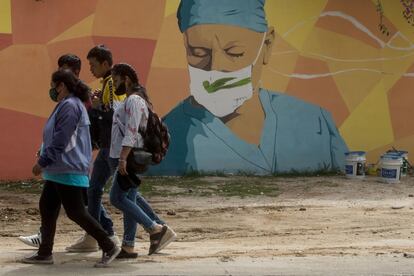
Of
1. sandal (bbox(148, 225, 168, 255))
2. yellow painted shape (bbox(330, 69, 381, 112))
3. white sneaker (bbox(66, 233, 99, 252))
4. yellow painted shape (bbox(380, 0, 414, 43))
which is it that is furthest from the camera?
yellow painted shape (bbox(380, 0, 414, 43))

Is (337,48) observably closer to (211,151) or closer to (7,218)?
(211,151)

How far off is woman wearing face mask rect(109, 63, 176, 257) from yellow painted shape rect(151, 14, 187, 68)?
5.45 m

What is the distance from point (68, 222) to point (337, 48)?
6736mm

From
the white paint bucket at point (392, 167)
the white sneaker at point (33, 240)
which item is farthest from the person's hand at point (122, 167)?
the white paint bucket at point (392, 167)

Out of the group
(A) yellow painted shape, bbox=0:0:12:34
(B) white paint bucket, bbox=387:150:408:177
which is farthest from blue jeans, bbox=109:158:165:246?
(B) white paint bucket, bbox=387:150:408:177

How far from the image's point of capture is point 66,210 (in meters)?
5.96

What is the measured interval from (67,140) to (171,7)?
6.50 metres

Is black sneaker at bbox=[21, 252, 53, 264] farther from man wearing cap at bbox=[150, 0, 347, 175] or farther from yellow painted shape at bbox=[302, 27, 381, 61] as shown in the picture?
yellow painted shape at bbox=[302, 27, 381, 61]

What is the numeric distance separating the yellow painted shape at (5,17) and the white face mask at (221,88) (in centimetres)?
310

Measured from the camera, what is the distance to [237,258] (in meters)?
6.62

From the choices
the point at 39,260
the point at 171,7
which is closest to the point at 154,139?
the point at 39,260

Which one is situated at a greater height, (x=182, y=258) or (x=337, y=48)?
(x=337, y=48)

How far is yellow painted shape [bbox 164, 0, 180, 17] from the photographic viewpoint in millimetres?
11812

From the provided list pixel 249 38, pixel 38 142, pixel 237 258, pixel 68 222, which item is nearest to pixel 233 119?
pixel 249 38
